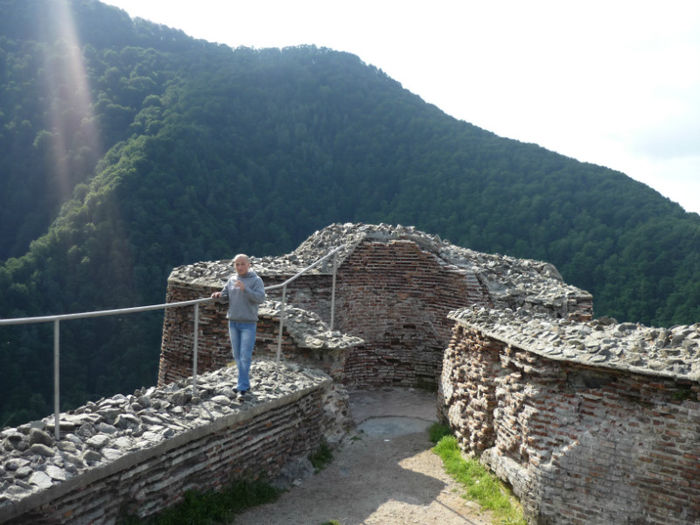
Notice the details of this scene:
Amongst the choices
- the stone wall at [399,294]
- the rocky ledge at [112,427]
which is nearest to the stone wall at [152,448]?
the rocky ledge at [112,427]

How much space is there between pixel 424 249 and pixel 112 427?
7.32 meters

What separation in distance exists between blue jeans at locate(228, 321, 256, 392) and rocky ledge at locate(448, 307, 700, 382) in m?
2.57

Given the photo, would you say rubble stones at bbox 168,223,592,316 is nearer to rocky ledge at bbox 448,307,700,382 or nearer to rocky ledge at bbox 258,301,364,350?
rocky ledge at bbox 258,301,364,350

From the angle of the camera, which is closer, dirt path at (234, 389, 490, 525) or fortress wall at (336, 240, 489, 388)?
dirt path at (234, 389, 490, 525)

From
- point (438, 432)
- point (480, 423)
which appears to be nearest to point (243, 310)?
point (480, 423)

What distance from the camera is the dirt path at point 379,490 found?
16.5 feet

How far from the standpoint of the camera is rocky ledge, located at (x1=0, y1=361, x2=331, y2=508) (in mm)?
3564

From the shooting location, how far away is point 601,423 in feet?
15.6

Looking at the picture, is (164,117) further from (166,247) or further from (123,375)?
(123,375)

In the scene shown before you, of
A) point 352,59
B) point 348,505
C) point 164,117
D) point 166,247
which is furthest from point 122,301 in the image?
point 352,59

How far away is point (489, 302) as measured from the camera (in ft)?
32.9

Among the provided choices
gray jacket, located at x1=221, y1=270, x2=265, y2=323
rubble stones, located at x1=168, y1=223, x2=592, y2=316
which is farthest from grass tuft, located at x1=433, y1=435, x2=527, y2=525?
rubble stones, located at x1=168, y1=223, x2=592, y2=316

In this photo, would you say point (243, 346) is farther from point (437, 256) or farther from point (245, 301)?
point (437, 256)

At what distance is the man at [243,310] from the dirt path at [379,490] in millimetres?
1153
